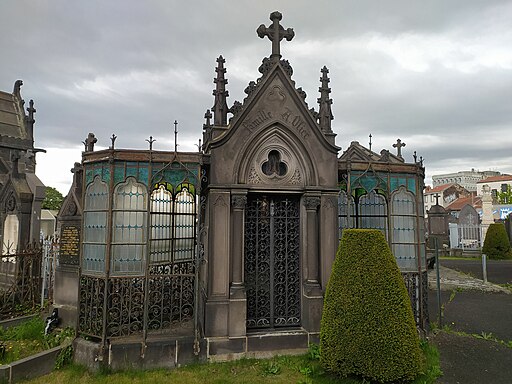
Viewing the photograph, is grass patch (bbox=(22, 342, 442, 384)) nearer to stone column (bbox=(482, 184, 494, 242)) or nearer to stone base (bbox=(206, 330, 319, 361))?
stone base (bbox=(206, 330, 319, 361))

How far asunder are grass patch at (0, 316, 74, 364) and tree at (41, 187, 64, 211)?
118 feet

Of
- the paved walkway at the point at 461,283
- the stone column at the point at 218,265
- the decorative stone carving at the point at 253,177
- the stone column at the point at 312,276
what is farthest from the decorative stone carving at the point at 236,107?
the paved walkway at the point at 461,283

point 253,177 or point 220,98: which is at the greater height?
point 220,98

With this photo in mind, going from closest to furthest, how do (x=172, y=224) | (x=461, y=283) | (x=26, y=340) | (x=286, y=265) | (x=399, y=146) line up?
1. (x=26, y=340)
2. (x=286, y=265)
3. (x=172, y=224)
4. (x=399, y=146)
5. (x=461, y=283)

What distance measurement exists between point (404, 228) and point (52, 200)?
48335mm

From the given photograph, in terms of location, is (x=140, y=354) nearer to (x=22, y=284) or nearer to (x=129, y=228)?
(x=129, y=228)

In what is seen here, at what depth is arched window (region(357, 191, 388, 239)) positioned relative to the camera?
846 centimetres

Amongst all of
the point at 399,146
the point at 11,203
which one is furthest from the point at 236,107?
the point at 11,203

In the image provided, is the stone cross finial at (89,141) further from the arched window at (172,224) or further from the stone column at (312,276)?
the stone column at (312,276)

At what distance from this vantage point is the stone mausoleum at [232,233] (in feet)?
22.2

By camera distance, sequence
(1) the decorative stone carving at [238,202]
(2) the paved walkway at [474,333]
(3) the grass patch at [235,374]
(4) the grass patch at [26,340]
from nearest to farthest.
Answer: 1. (3) the grass patch at [235,374]
2. (2) the paved walkway at [474,333]
3. (4) the grass patch at [26,340]
4. (1) the decorative stone carving at [238,202]

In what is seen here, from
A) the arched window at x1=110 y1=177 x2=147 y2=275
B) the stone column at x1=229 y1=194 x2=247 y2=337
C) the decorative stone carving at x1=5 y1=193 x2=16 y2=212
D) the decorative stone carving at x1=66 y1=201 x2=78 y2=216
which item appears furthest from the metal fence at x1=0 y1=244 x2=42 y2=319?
the stone column at x1=229 y1=194 x2=247 y2=337

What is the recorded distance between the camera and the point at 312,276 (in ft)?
24.2

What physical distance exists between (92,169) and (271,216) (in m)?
3.86
